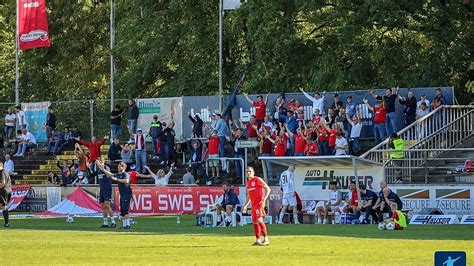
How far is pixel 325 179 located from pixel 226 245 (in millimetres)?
13004

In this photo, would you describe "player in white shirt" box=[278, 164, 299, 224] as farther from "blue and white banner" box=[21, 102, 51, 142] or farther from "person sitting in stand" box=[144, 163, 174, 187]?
"blue and white banner" box=[21, 102, 51, 142]

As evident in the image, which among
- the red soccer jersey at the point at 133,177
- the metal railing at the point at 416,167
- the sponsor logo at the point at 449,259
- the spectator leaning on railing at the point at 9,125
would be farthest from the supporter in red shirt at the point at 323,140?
the sponsor logo at the point at 449,259

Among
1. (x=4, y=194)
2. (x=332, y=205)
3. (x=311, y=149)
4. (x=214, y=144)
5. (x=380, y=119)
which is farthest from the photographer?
(x=214, y=144)

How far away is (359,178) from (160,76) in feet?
75.9

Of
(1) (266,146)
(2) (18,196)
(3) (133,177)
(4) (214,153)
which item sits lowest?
(2) (18,196)

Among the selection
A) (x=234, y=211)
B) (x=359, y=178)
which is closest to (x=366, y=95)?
(x=359, y=178)

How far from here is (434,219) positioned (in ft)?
118

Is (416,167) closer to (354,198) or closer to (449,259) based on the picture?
(354,198)

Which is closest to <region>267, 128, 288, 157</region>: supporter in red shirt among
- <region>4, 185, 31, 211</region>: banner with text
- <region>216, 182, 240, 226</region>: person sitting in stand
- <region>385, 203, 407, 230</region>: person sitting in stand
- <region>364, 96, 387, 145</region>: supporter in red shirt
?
<region>364, 96, 387, 145</region>: supporter in red shirt

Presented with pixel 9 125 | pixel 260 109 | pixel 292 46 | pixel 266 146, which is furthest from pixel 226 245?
pixel 9 125

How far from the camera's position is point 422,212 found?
36781 millimetres

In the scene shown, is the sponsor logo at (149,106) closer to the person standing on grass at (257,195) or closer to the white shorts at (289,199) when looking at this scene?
the white shorts at (289,199)

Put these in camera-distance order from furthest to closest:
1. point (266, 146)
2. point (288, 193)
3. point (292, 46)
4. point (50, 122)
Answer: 1. point (50, 122)
2. point (292, 46)
3. point (266, 146)
4. point (288, 193)

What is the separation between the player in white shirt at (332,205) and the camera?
124 ft
